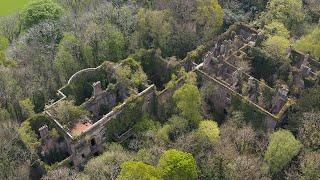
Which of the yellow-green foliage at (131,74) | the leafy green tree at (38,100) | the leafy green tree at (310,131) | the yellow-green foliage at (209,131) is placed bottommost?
the leafy green tree at (38,100)

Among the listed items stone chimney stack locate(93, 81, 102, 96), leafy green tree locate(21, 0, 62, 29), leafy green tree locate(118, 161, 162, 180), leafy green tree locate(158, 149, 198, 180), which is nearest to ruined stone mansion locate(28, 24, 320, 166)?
stone chimney stack locate(93, 81, 102, 96)

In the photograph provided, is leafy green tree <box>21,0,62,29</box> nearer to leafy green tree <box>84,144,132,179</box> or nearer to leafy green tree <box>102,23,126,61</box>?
leafy green tree <box>102,23,126,61</box>

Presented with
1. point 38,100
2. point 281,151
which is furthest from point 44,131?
point 281,151

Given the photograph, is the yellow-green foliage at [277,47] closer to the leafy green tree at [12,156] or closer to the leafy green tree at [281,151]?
the leafy green tree at [281,151]

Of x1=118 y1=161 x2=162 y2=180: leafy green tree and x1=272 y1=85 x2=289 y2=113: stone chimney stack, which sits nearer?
x1=118 y1=161 x2=162 y2=180: leafy green tree

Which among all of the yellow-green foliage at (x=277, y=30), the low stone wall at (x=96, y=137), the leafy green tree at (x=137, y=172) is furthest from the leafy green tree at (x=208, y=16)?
the leafy green tree at (x=137, y=172)

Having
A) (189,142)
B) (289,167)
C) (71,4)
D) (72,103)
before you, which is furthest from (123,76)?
(71,4)
